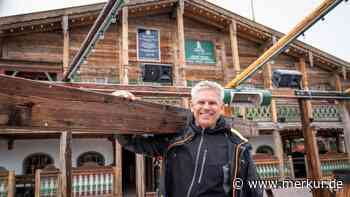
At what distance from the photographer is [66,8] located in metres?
10.1

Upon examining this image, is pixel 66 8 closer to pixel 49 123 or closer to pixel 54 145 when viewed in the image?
pixel 54 145

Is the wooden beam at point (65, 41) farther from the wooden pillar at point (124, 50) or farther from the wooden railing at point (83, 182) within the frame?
the wooden railing at point (83, 182)

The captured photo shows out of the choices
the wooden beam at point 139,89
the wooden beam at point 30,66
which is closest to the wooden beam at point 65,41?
the wooden beam at point 30,66

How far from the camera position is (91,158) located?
37.2ft

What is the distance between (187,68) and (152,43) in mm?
2004

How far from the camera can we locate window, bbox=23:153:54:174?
1050cm

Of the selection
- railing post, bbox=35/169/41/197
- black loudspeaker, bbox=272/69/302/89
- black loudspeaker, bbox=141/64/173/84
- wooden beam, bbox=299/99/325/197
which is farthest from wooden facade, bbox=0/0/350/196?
wooden beam, bbox=299/99/325/197

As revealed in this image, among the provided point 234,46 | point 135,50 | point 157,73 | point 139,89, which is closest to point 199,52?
point 234,46

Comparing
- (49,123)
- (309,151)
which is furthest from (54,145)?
(49,123)

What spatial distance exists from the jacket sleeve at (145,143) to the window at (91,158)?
9.90 m

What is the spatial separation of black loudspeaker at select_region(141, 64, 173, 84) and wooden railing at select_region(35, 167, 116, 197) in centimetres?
410

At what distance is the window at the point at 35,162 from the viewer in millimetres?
10500

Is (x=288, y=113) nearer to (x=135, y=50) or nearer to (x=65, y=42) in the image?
(x=135, y=50)

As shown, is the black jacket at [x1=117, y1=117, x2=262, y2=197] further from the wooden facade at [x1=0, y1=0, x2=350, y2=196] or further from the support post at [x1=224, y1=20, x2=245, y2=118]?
the support post at [x1=224, y1=20, x2=245, y2=118]
